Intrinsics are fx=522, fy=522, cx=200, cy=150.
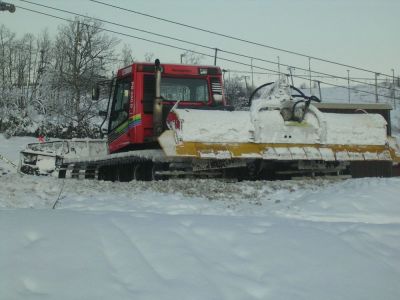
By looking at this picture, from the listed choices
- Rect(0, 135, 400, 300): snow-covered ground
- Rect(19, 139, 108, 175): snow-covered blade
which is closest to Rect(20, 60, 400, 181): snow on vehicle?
Rect(19, 139, 108, 175): snow-covered blade

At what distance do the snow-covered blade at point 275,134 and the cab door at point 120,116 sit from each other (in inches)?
91.8

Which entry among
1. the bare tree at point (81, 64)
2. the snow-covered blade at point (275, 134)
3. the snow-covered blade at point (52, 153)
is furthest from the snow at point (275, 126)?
the bare tree at point (81, 64)

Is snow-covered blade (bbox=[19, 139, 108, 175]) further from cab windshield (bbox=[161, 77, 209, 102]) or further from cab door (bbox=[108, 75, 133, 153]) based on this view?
cab windshield (bbox=[161, 77, 209, 102])

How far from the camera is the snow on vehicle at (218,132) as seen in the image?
29.5 feet

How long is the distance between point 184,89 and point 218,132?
247cm

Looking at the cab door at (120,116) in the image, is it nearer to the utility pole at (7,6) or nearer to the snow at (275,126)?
the snow at (275,126)

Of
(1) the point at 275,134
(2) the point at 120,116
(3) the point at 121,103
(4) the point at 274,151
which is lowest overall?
(4) the point at 274,151

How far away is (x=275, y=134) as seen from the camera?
370 inches

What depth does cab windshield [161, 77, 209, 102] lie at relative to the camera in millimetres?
10859

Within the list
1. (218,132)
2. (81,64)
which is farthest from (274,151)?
(81,64)

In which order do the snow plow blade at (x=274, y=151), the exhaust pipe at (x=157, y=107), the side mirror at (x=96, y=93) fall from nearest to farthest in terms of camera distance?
the snow plow blade at (x=274, y=151) < the exhaust pipe at (x=157, y=107) < the side mirror at (x=96, y=93)

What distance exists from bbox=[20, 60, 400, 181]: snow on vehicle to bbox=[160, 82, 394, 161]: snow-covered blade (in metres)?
0.02

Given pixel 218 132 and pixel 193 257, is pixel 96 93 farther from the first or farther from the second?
pixel 193 257

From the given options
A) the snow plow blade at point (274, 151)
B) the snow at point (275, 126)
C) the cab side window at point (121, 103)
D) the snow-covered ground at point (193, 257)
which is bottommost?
the snow-covered ground at point (193, 257)
